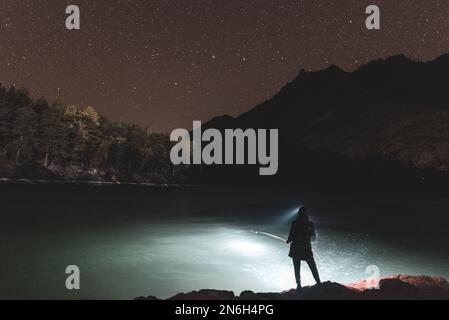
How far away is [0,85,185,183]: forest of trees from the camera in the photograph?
9312 cm

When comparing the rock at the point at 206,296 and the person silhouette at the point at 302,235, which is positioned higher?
the person silhouette at the point at 302,235

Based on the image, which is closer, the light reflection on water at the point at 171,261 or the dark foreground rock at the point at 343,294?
the dark foreground rock at the point at 343,294

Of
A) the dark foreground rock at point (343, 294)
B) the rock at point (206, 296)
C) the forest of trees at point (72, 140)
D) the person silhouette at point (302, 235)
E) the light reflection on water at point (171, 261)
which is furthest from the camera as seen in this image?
the forest of trees at point (72, 140)

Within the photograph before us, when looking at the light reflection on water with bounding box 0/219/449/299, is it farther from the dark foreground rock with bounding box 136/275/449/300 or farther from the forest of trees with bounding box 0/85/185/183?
the forest of trees with bounding box 0/85/185/183

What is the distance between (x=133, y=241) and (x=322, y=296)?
2213 cm

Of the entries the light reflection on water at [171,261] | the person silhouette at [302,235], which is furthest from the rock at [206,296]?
the light reflection on water at [171,261]

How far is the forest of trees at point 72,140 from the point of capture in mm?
93125

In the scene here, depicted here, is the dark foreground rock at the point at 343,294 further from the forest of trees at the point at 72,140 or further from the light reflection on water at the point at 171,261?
the forest of trees at the point at 72,140

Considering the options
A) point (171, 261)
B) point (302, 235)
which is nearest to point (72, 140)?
point (171, 261)

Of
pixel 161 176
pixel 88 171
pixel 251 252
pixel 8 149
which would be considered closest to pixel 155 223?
pixel 251 252

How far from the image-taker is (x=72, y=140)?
344 ft

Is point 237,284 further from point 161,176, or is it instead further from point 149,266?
point 161,176

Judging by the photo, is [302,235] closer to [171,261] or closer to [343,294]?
[343,294]
